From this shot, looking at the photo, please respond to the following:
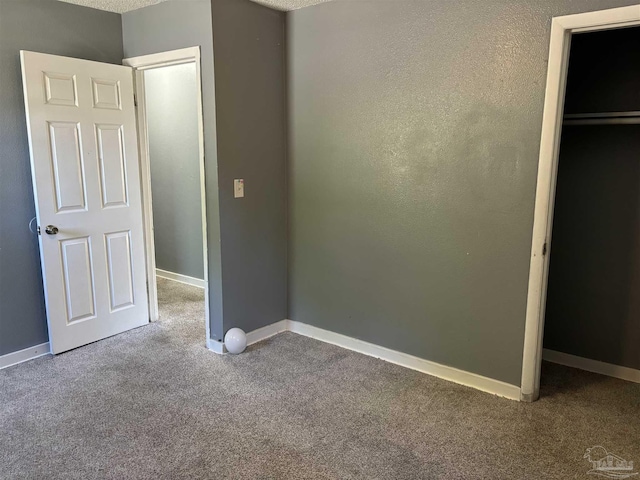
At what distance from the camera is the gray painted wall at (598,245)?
2.89 metres

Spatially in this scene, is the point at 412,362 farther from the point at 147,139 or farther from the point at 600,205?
the point at 147,139

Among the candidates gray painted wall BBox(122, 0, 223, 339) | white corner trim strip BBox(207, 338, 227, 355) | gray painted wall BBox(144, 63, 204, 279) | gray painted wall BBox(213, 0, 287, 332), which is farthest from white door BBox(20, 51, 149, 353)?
gray painted wall BBox(144, 63, 204, 279)

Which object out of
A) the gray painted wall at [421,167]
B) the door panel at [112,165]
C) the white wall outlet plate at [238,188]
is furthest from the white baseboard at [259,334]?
the door panel at [112,165]

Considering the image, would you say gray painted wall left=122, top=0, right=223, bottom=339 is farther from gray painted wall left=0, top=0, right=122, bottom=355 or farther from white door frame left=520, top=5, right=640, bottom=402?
white door frame left=520, top=5, right=640, bottom=402

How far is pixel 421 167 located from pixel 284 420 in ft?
5.61

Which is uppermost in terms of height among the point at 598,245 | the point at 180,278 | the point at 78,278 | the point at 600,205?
the point at 600,205

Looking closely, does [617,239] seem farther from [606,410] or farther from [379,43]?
[379,43]

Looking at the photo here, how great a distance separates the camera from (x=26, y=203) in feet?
10.4

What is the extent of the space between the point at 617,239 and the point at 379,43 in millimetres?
1958

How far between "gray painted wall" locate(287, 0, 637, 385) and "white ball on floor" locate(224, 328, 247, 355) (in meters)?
0.63

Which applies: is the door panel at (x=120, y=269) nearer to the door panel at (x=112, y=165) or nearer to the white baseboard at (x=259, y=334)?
the door panel at (x=112, y=165)

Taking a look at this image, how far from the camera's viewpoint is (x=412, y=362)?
3166 millimetres

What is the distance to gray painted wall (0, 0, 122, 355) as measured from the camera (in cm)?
302

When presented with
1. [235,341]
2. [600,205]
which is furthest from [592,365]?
[235,341]
